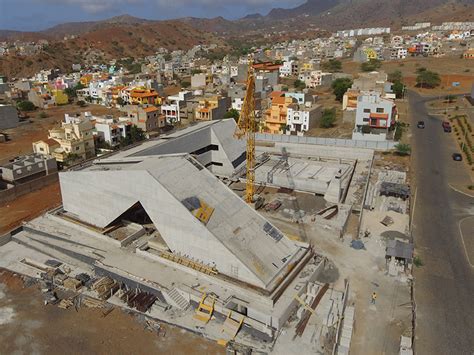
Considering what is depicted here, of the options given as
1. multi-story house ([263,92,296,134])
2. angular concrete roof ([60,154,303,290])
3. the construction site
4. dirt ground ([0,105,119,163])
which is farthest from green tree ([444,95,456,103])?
dirt ground ([0,105,119,163])

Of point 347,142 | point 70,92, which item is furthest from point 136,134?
point 70,92

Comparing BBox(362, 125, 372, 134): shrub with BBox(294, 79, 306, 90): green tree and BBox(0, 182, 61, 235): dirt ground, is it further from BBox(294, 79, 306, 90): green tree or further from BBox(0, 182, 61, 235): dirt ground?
BBox(294, 79, 306, 90): green tree

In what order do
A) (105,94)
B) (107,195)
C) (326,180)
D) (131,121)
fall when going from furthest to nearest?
(105,94)
(131,121)
(326,180)
(107,195)

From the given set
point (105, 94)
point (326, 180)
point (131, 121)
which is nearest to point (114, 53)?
point (105, 94)

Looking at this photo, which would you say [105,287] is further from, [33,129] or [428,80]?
[428,80]

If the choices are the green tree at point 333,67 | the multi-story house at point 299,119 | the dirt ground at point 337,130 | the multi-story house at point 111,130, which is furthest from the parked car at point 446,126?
the green tree at point 333,67

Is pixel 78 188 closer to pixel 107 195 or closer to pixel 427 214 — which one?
pixel 107 195
